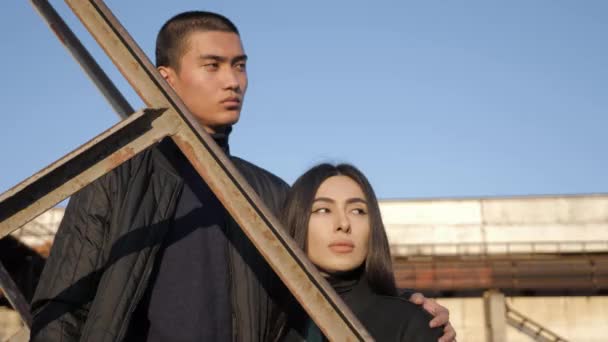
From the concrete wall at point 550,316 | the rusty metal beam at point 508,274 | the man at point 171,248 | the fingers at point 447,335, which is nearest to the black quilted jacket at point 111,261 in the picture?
the man at point 171,248

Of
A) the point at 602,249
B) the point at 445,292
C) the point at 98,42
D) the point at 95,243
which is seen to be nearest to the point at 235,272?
the point at 95,243

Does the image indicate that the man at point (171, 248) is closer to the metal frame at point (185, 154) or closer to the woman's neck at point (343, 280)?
the woman's neck at point (343, 280)

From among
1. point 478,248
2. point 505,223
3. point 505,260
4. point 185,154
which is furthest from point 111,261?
point 505,223

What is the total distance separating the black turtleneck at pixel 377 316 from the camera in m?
2.38

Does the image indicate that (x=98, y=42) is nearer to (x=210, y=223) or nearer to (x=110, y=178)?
(x=110, y=178)

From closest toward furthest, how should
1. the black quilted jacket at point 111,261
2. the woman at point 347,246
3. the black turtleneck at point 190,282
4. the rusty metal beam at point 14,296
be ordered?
1. the black quilted jacket at point 111,261
2. the black turtleneck at point 190,282
3. the woman at point 347,246
4. the rusty metal beam at point 14,296

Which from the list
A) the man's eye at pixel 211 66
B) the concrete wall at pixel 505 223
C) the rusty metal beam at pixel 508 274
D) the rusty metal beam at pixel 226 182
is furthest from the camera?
Result: the concrete wall at pixel 505 223

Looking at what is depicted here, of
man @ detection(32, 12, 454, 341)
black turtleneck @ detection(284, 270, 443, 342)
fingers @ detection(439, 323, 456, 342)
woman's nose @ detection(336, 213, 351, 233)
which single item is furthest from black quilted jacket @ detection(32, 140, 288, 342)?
fingers @ detection(439, 323, 456, 342)

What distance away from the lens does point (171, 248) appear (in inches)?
98.0

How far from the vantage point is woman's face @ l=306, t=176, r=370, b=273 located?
8.67 ft

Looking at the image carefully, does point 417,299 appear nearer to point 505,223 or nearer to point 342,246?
point 342,246

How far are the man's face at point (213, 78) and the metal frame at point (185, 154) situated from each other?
0.78 m

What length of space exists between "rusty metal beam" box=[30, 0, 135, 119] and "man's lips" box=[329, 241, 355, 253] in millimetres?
844

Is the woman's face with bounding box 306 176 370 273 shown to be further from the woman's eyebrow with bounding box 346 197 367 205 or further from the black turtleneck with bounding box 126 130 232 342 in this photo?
the black turtleneck with bounding box 126 130 232 342
